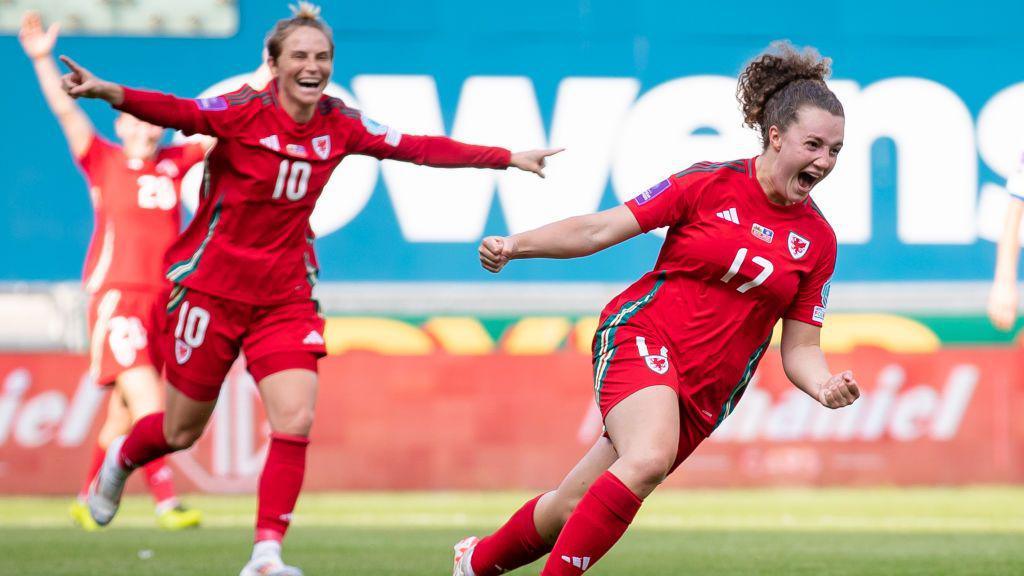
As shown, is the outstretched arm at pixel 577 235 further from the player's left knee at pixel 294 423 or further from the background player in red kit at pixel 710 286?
the player's left knee at pixel 294 423

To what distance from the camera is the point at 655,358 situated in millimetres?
4949

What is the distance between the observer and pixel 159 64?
40.5 ft

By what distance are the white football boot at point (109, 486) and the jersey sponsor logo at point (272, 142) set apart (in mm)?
1666

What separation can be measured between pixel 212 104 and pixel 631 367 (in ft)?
6.21

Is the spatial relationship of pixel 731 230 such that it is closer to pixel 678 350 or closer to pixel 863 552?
pixel 678 350

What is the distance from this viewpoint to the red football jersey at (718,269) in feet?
16.3

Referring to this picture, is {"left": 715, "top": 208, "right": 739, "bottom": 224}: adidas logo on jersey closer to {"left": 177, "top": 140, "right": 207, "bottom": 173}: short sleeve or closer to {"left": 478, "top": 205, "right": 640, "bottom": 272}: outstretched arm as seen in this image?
{"left": 478, "top": 205, "right": 640, "bottom": 272}: outstretched arm

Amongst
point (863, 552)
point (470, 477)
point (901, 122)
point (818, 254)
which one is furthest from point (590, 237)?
point (901, 122)

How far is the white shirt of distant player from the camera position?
12.4 meters

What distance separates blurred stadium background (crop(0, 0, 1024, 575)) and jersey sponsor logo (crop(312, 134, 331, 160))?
200 inches

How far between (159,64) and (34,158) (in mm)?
1222

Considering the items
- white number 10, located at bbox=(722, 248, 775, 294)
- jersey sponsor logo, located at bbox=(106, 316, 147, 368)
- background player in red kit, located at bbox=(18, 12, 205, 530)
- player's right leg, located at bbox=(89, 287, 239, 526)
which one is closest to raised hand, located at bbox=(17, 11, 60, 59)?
background player in red kit, located at bbox=(18, 12, 205, 530)

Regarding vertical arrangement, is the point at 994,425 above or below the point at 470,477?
above

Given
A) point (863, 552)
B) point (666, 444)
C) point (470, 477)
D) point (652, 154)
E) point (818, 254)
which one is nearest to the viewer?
point (666, 444)
